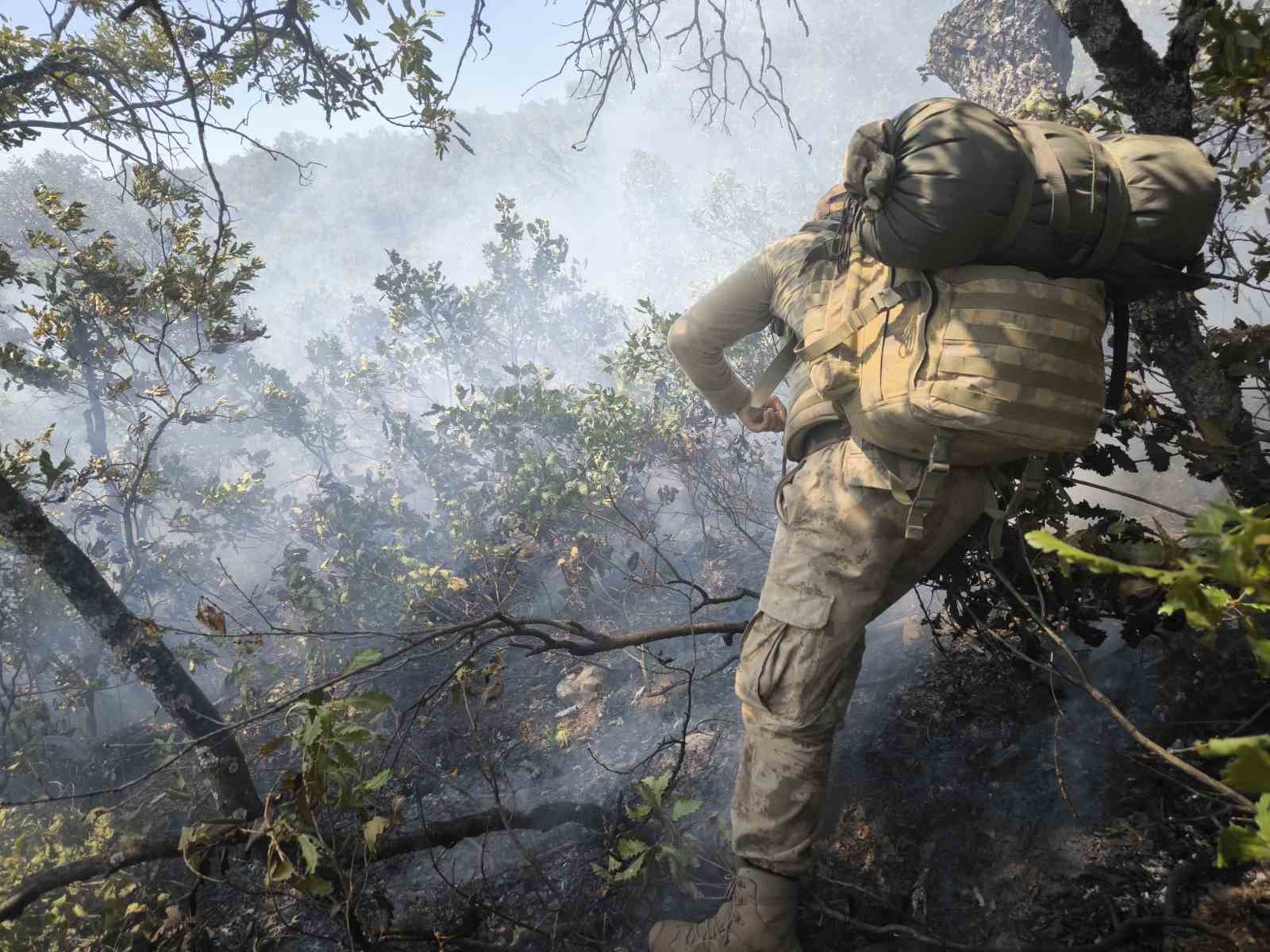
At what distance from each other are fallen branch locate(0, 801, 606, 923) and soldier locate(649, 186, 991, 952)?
0.67m

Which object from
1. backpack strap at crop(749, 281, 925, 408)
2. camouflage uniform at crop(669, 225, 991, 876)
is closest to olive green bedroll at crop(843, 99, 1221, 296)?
backpack strap at crop(749, 281, 925, 408)

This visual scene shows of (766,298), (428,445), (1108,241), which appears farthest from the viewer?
(428,445)

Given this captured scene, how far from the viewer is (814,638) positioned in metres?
1.67

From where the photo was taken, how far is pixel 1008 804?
1947 mm

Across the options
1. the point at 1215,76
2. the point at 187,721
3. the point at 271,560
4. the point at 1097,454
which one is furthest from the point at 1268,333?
the point at 271,560

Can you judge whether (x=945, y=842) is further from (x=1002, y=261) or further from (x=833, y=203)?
(x=833, y=203)

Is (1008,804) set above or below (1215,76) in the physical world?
below

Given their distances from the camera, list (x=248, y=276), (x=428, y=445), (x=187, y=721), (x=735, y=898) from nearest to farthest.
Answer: (x=735, y=898) → (x=187, y=721) → (x=248, y=276) → (x=428, y=445)

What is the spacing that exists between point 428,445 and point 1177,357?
794cm

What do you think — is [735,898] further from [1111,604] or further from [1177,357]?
[1177,357]

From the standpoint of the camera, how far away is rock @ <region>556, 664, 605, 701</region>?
397cm

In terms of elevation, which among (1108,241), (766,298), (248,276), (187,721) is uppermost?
(248,276)

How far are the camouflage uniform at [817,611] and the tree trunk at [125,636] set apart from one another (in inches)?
83.5

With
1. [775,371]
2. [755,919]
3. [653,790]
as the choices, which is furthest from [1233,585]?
[653,790]
